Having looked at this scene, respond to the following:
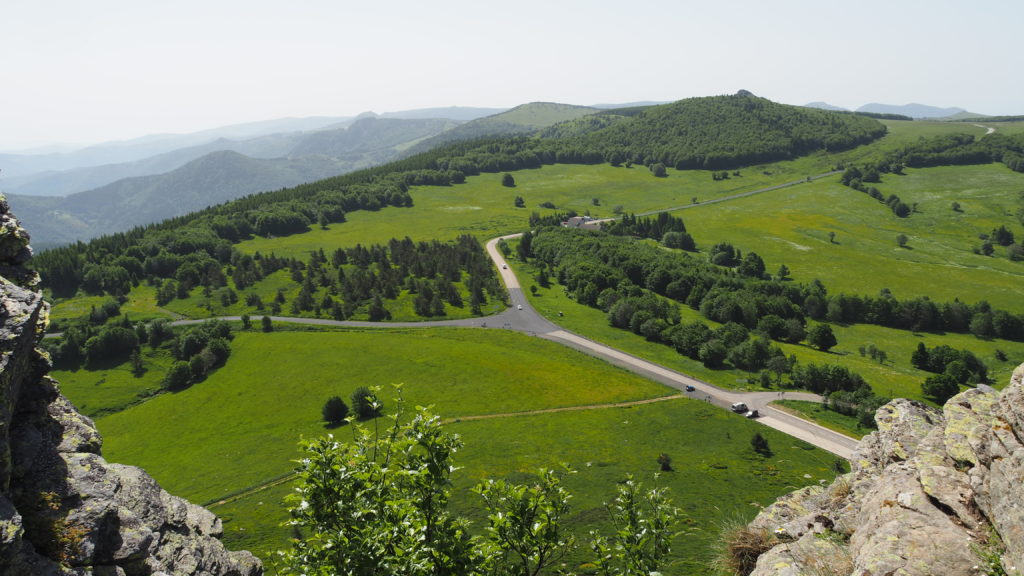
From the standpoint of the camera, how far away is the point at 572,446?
73938mm

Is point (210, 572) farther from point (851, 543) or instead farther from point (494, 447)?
point (494, 447)

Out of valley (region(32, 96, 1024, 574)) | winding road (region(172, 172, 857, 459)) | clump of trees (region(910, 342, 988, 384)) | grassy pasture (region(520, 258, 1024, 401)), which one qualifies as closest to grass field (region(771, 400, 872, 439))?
winding road (region(172, 172, 857, 459))

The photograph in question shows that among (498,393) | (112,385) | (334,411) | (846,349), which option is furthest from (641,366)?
(112,385)

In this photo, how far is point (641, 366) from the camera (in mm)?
108188

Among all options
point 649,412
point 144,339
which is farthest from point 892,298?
point 144,339

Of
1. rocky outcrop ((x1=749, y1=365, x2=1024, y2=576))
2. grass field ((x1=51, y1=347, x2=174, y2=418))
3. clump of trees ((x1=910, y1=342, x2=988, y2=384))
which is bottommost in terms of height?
clump of trees ((x1=910, y1=342, x2=988, y2=384))

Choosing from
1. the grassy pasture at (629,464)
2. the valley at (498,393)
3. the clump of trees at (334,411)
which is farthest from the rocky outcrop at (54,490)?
the clump of trees at (334,411)

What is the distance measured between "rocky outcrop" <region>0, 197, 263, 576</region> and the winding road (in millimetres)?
80168

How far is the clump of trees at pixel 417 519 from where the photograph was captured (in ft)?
49.7

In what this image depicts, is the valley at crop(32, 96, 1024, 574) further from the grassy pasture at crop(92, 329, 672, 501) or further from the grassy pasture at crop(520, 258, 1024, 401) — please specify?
the grassy pasture at crop(520, 258, 1024, 401)

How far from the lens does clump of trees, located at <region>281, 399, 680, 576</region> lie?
596 inches

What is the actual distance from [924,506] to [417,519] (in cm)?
1687

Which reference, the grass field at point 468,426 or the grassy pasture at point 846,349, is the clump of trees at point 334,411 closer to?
the grass field at point 468,426

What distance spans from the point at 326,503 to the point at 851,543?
18.7m
